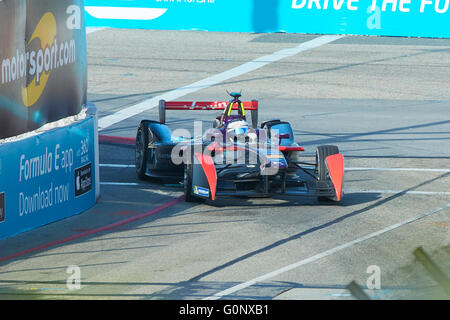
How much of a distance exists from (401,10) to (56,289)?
27.2 ft

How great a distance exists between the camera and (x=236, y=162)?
52.1 ft

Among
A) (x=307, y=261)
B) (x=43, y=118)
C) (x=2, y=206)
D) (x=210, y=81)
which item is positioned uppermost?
(x=210, y=81)

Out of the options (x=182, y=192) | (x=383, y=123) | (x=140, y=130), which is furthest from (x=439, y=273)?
(x=383, y=123)

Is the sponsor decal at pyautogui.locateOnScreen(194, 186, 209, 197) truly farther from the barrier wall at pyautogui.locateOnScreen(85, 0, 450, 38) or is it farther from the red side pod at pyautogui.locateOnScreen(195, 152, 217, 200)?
the barrier wall at pyautogui.locateOnScreen(85, 0, 450, 38)

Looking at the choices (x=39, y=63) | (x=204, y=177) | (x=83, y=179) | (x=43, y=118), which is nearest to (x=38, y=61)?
(x=39, y=63)

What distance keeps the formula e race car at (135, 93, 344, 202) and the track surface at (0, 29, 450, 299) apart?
314 millimetres

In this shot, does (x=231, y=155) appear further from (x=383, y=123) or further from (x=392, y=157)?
(x=383, y=123)

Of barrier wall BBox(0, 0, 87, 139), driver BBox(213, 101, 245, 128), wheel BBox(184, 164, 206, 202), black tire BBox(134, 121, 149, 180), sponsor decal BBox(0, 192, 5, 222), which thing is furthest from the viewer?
driver BBox(213, 101, 245, 128)

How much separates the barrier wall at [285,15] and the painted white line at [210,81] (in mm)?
6275

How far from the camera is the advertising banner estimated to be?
512 inches

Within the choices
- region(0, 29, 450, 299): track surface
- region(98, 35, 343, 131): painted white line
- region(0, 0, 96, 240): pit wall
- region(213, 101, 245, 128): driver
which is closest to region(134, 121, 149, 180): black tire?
region(0, 29, 450, 299): track surface

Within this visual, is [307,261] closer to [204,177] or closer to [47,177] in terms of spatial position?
[204,177]

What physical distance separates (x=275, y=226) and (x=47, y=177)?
3715 mm

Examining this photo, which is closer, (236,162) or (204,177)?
(204,177)
